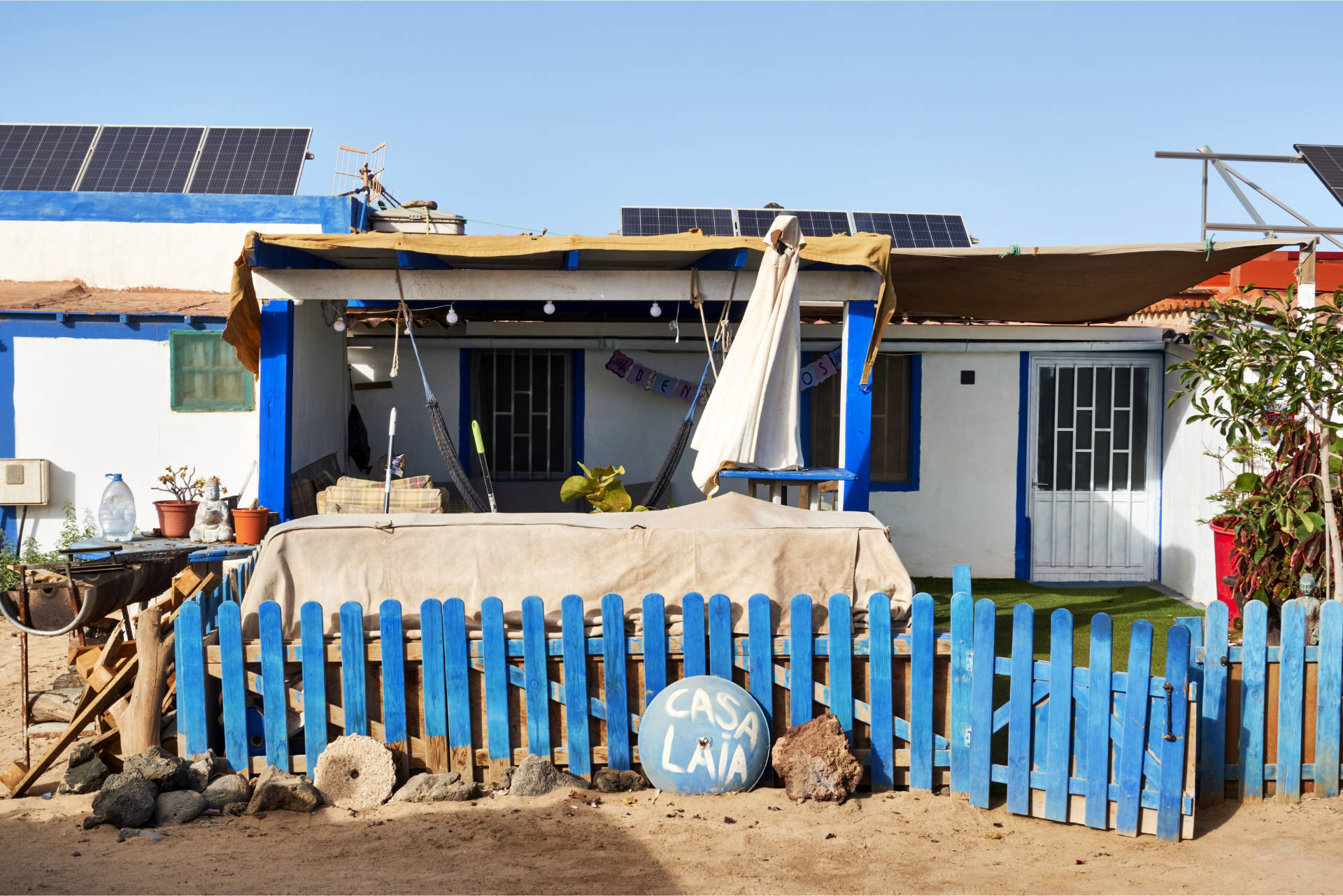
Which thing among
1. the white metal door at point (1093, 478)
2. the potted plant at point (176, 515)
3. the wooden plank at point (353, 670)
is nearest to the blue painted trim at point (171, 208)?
the potted plant at point (176, 515)

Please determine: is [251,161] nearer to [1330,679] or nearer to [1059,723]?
[1059,723]

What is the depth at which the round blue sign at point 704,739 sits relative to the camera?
436 centimetres

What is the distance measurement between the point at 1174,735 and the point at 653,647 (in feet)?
6.83

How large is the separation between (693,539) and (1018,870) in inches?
73.4

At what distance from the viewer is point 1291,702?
176 inches

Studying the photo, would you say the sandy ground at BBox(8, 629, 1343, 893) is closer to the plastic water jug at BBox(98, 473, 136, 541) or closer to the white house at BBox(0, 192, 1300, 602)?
the plastic water jug at BBox(98, 473, 136, 541)

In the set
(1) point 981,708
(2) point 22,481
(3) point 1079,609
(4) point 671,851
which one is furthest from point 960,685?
(2) point 22,481

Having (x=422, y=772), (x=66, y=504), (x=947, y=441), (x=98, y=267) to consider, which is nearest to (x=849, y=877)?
(x=422, y=772)

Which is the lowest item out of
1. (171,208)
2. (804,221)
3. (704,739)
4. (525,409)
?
(704,739)

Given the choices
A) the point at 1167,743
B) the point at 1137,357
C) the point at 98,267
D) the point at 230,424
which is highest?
the point at 98,267

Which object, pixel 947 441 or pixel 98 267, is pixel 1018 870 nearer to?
pixel 947 441

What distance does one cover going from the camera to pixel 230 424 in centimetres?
822

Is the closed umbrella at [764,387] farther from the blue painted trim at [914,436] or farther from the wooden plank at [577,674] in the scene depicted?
the blue painted trim at [914,436]

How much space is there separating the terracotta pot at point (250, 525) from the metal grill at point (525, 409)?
3382 mm
